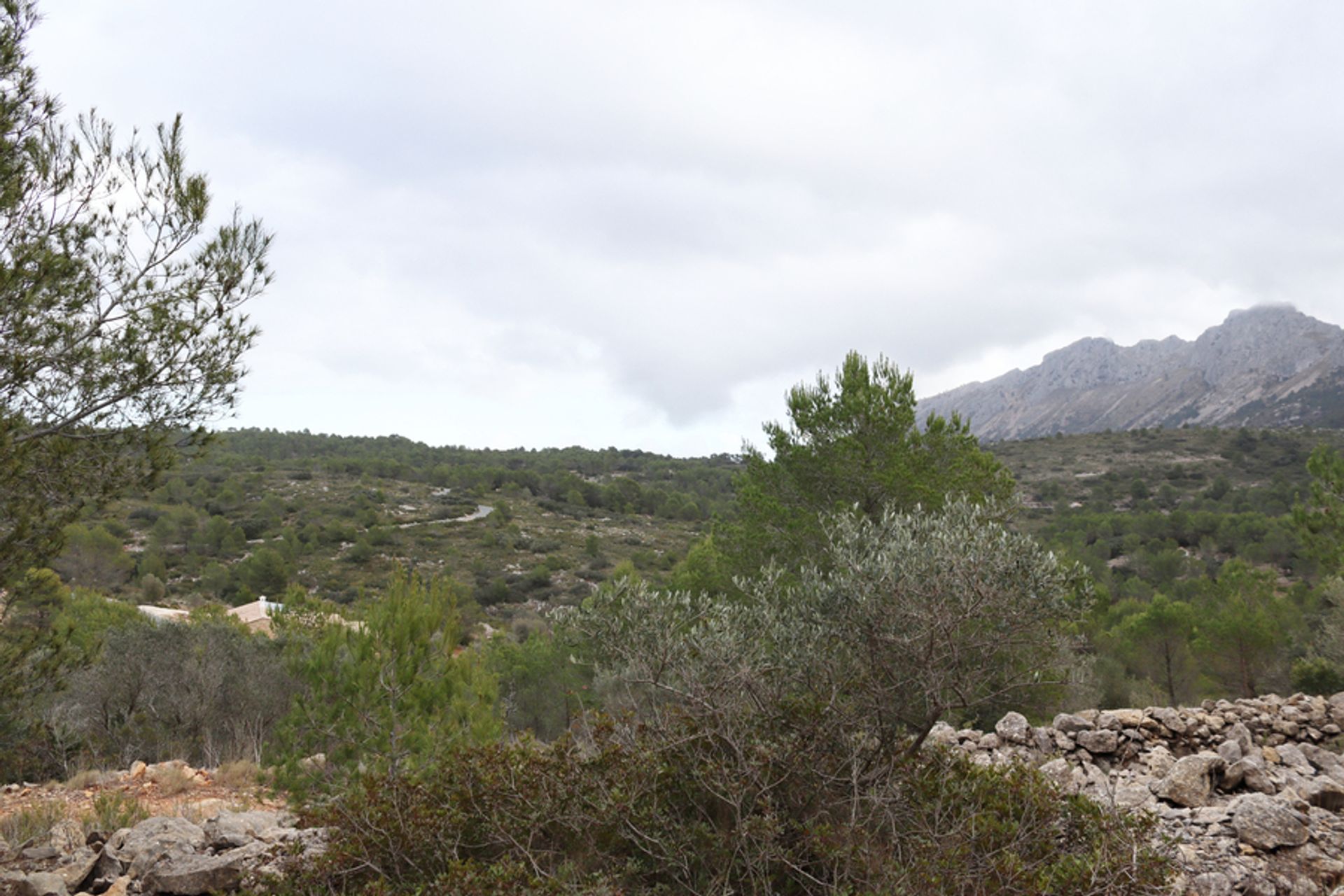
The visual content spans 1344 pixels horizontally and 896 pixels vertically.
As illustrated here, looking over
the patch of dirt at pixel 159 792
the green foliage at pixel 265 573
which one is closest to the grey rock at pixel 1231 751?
the patch of dirt at pixel 159 792

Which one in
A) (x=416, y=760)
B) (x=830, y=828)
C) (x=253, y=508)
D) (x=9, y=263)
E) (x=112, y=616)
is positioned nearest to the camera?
(x=830, y=828)

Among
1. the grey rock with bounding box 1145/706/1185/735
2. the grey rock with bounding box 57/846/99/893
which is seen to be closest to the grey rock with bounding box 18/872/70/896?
the grey rock with bounding box 57/846/99/893

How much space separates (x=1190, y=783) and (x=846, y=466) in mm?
7068

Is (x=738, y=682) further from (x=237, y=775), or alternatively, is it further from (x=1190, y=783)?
(x=237, y=775)

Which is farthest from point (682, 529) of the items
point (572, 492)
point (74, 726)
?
point (74, 726)

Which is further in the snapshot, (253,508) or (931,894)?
(253,508)

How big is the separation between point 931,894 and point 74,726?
13.5 metres

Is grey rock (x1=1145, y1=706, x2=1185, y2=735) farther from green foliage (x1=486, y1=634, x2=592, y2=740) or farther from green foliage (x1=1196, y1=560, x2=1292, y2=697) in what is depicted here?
green foliage (x1=486, y1=634, x2=592, y2=740)

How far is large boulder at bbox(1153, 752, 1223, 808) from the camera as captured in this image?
6.93 m

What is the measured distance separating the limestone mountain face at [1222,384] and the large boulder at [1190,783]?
91.2 metres

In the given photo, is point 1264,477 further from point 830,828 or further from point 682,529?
point 830,828

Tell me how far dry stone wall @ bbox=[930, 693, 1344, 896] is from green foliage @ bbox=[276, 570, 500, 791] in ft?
18.0

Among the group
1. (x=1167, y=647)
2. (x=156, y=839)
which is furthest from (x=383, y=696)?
(x=1167, y=647)

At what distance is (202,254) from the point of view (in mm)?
5859
